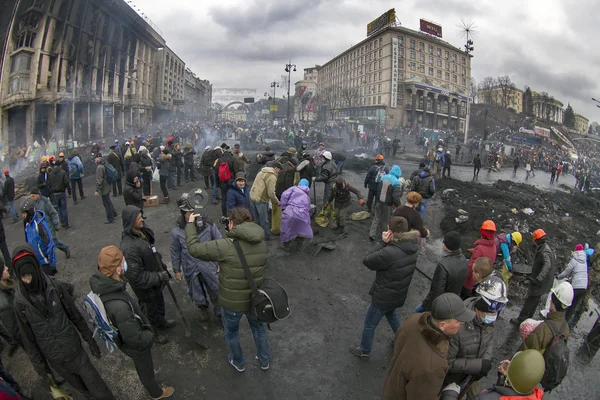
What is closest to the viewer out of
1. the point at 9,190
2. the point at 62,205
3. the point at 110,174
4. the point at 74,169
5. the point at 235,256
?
the point at 235,256

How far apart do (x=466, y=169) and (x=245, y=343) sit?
20.3 metres

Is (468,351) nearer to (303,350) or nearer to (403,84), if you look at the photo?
(303,350)

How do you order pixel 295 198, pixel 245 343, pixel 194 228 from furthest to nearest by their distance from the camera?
pixel 295 198 < pixel 245 343 < pixel 194 228

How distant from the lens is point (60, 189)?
25.9 feet

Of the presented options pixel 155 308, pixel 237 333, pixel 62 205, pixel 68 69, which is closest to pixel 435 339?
pixel 237 333

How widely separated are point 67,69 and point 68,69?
21 cm

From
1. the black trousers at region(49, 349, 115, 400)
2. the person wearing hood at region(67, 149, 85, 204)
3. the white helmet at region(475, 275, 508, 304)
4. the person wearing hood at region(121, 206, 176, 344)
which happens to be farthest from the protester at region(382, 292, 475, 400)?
the person wearing hood at region(67, 149, 85, 204)

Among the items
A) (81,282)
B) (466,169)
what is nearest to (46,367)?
(81,282)

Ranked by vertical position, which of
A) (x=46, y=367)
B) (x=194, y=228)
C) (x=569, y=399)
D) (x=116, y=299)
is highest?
(x=194, y=228)

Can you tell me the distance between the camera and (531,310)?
4.99 m

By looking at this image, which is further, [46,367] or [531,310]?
[531,310]

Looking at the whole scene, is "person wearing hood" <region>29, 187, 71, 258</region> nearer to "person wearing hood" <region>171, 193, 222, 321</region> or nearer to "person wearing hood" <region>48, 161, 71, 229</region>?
"person wearing hood" <region>48, 161, 71, 229</region>

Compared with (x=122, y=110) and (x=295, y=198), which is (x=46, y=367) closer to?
(x=295, y=198)

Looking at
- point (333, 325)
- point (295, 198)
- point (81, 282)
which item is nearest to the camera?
point (333, 325)
